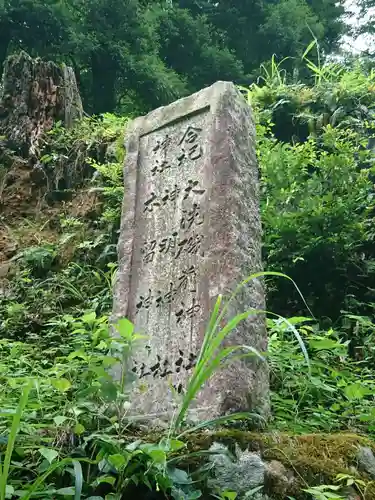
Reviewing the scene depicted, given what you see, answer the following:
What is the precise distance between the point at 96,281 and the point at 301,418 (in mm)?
2444

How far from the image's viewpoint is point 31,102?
6.32m

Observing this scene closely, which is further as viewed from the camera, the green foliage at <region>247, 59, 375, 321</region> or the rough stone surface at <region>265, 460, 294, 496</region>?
the green foliage at <region>247, 59, 375, 321</region>

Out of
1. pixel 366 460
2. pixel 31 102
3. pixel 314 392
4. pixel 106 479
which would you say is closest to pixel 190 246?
pixel 314 392

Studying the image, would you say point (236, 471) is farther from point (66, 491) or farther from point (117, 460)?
point (66, 491)

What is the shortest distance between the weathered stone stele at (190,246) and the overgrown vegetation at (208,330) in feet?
0.52

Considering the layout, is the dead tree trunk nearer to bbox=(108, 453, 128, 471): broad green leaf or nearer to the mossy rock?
the mossy rock

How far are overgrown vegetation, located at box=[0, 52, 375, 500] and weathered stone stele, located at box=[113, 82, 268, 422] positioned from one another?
0.52 feet

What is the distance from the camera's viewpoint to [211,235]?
103 inches

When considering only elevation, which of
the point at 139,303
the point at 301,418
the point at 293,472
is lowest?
the point at 293,472

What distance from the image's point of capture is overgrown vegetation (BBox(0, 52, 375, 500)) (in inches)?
73.4

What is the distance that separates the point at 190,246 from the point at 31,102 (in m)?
4.22

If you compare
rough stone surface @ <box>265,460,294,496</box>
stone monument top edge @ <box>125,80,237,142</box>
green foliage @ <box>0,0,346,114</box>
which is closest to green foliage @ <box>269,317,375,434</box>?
rough stone surface @ <box>265,460,294,496</box>

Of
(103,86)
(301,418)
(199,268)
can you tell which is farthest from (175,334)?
(103,86)

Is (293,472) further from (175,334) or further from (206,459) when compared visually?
(175,334)
